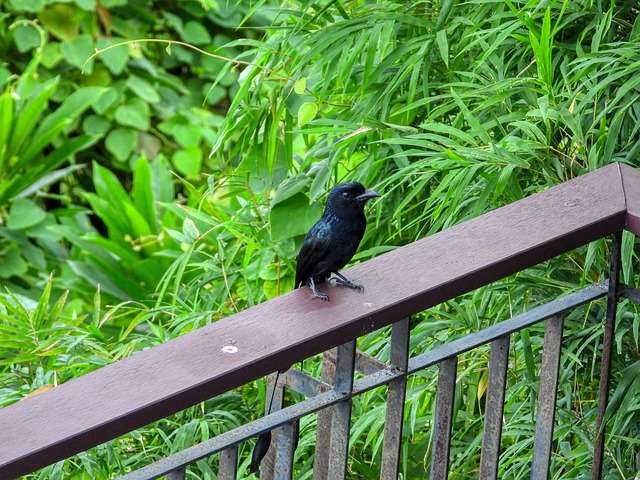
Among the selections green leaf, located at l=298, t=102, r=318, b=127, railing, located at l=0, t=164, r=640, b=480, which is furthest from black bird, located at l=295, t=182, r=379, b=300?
green leaf, located at l=298, t=102, r=318, b=127

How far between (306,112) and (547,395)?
1258mm

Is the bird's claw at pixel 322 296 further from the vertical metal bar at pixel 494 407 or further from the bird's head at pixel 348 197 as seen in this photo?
the bird's head at pixel 348 197

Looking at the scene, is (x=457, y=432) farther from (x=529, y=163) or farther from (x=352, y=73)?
(x=352, y=73)

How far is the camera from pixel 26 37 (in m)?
5.91

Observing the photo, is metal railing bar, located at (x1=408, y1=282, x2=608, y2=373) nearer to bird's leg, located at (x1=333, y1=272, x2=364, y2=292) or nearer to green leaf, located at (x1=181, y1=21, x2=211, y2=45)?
bird's leg, located at (x1=333, y1=272, x2=364, y2=292)

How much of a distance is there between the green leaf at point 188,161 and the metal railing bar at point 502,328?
4403 mm

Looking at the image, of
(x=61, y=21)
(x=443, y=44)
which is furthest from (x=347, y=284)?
(x=61, y=21)

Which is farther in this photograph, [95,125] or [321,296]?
[95,125]

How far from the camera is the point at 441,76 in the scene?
2.82m

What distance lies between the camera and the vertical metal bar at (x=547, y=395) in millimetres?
1687

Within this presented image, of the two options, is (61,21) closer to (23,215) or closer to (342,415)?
(23,215)

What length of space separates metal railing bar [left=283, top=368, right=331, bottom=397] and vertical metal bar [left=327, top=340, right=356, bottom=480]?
0.16 ft

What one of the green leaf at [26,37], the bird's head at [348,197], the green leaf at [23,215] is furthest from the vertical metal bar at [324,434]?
the green leaf at [26,37]

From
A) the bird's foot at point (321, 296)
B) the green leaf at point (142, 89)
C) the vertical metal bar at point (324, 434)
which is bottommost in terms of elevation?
the green leaf at point (142, 89)
